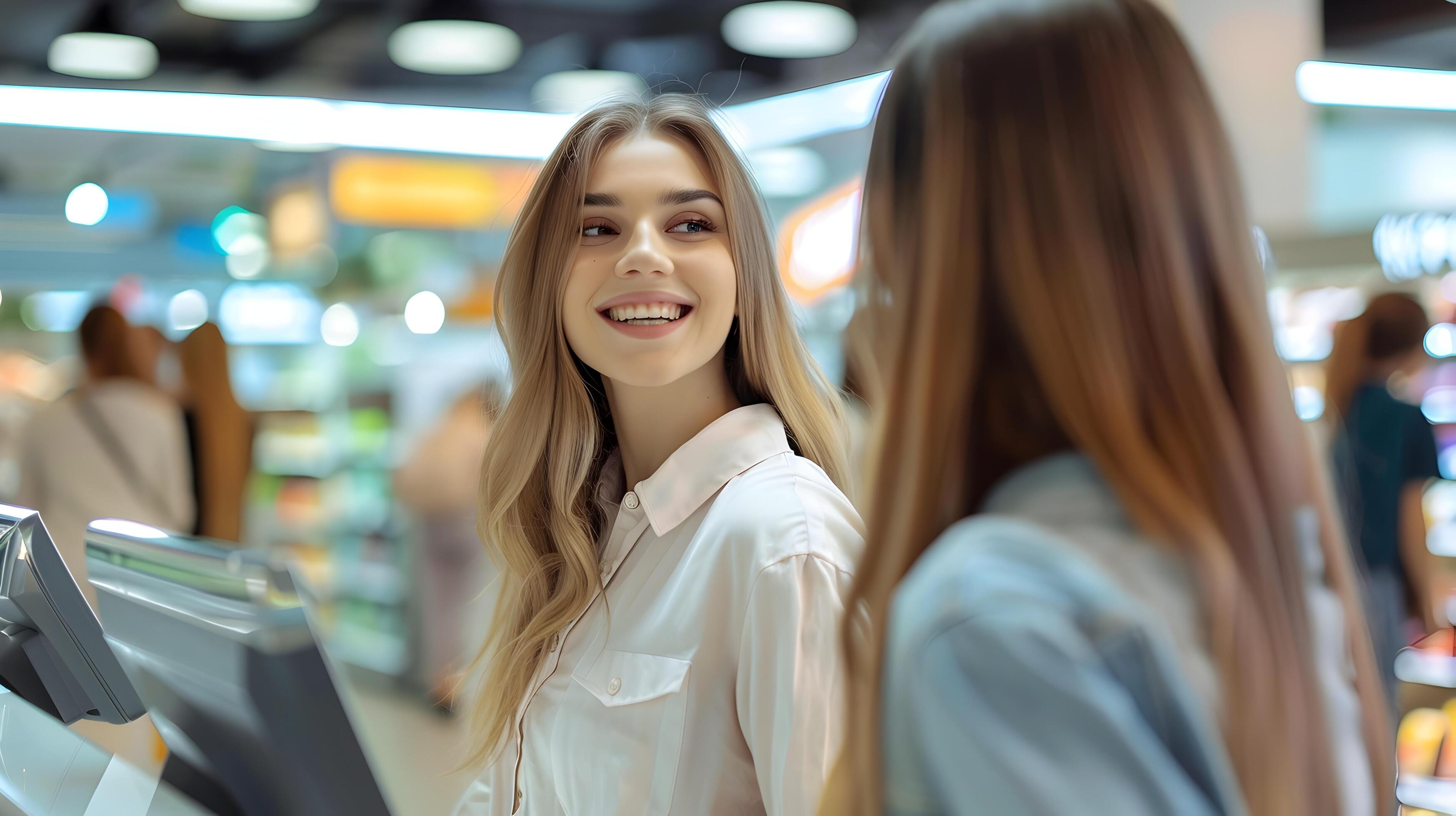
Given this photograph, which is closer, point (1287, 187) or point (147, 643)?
point (147, 643)

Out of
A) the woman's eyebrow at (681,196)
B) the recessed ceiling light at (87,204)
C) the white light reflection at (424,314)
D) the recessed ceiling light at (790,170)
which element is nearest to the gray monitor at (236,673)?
the woman's eyebrow at (681,196)

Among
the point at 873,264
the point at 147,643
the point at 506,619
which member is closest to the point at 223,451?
the point at 506,619

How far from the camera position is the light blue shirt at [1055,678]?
553 millimetres

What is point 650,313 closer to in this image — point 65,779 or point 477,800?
point 477,800

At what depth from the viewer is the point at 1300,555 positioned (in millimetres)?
635

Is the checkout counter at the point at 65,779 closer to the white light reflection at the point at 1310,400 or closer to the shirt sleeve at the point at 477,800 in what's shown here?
the shirt sleeve at the point at 477,800

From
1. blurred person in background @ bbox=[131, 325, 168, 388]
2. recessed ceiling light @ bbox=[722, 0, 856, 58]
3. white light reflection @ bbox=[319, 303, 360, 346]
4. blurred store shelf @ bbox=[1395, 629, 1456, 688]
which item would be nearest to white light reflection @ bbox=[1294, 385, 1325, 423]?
blurred store shelf @ bbox=[1395, 629, 1456, 688]

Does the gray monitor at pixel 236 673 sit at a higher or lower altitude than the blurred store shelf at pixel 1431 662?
higher

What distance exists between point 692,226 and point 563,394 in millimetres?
311

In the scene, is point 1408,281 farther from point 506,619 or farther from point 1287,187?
point 506,619

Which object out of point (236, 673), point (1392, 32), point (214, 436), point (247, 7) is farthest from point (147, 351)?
point (1392, 32)

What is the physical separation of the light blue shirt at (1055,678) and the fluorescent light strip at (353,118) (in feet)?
21.8

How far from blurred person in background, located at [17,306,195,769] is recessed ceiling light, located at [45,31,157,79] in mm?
3071

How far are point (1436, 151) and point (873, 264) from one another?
8568mm
